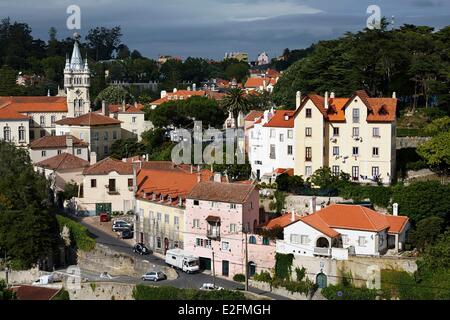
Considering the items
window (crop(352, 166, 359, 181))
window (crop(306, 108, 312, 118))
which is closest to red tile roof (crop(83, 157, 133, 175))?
window (crop(306, 108, 312, 118))

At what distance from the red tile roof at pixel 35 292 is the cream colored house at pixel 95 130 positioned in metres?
26.0

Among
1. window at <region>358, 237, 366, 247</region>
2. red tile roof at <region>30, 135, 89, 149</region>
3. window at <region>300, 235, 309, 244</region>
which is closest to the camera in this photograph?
window at <region>358, 237, 366, 247</region>

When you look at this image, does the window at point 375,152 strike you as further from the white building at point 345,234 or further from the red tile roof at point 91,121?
the red tile roof at point 91,121

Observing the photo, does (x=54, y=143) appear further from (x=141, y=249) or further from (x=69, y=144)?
(x=141, y=249)

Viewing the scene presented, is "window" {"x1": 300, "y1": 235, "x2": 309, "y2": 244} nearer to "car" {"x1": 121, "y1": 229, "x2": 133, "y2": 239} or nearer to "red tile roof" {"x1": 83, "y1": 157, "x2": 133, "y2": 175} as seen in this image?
"car" {"x1": 121, "y1": 229, "x2": 133, "y2": 239}

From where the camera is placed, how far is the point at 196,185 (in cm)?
4606

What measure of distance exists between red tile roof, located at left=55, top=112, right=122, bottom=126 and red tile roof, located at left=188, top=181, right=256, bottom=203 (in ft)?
74.0

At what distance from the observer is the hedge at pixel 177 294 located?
3766 cm

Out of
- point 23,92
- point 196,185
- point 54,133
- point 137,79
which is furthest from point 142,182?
point 137,79

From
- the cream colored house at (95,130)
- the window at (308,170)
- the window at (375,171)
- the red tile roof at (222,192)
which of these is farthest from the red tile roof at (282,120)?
the cream colored house at (95,130)

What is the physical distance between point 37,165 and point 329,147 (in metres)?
22.0

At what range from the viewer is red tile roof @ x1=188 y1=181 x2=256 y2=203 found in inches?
1726

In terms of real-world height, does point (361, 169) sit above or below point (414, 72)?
below
